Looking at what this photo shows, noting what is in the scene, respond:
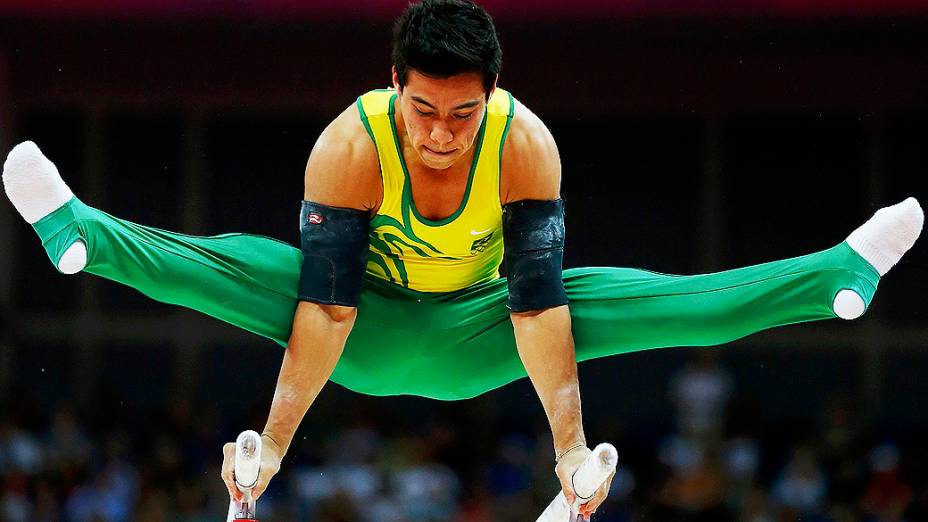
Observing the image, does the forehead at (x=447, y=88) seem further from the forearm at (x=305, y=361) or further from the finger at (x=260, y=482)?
the finger at (x=260, y=482)

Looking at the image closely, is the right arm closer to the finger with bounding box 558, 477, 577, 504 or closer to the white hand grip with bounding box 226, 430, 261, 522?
the white hand grip with bounding box 226, 430, 261, 522

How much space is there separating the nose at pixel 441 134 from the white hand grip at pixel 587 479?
2.66 ft

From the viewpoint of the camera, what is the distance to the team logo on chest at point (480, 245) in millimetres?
3504

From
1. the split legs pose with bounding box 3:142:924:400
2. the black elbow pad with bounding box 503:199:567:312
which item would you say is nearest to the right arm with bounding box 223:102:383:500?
the split legs pose with bounding box 3:142:924:400

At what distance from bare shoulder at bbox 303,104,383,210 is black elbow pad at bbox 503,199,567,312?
15.2 inches

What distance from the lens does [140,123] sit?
7629 mm

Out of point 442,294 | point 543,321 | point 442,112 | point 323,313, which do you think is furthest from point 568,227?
point 442,112

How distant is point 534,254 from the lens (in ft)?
11.0

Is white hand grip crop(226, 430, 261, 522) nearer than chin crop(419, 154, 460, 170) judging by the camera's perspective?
Yes

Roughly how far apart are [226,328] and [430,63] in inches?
194

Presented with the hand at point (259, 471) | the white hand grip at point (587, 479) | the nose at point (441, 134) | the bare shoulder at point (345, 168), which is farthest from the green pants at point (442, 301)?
the nose at point (441, 134)

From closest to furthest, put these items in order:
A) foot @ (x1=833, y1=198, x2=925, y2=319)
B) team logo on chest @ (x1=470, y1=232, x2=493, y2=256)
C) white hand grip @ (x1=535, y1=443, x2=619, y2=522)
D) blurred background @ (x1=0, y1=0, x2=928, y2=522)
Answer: white hand grip @ (x1=535, y1=443, x2=619, y2=522), foot @ (x1=833, y1=198, x2=925, y2=319), team logo on chest @ (x1=470, y1=232, x2=493, y2=256), blurred background @ (x1=0, y1=0, x2=928, y2=522)

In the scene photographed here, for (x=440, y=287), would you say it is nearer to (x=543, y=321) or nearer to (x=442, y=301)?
(x=442, y=301)

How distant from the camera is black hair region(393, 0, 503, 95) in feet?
9.88
